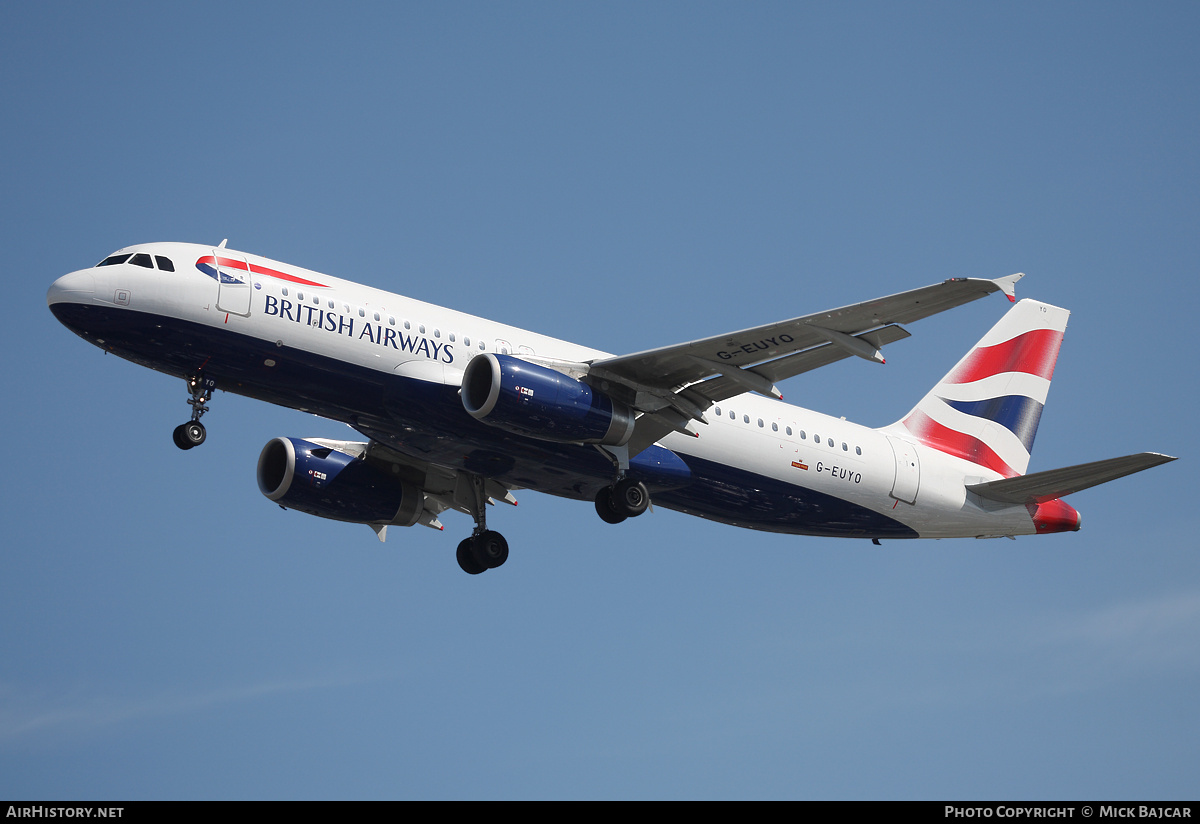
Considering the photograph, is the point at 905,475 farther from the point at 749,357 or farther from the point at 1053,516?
the point at 749,357

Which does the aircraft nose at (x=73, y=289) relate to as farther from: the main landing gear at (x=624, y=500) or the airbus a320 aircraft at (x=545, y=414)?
the main landing gear at (x=624, y=500)

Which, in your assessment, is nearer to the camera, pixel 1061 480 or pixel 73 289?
pixel 73 289

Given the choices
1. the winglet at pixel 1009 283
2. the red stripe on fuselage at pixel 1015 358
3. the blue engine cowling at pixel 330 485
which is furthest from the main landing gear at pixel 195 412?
the red stripe on fuselage at pixel 1015 358

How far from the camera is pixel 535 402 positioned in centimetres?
2706

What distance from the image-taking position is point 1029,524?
3350 centimetres

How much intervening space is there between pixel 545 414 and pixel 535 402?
0.37 metres

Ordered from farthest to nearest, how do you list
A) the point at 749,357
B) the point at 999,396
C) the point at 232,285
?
the point at 999,396 < the point at 749,357 < the point at 232,285

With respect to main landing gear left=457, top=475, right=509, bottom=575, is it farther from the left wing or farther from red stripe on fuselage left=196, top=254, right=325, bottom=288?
red stripe on fuselage left=196, top=254, right=325, bottom=288

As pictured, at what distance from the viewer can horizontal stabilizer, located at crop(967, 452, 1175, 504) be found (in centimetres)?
2779

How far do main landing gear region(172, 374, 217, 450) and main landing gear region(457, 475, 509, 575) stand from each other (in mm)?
Result: 7704

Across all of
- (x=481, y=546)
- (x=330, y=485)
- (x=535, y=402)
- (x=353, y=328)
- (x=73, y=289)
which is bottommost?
(x=481, y=546)

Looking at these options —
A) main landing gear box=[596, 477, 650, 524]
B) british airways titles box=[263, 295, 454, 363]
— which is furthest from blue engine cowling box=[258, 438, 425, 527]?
main landing gear box=[596, 477, 650, 524]

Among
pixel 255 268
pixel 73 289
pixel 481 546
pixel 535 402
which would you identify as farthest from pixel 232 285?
pixel 481 546
